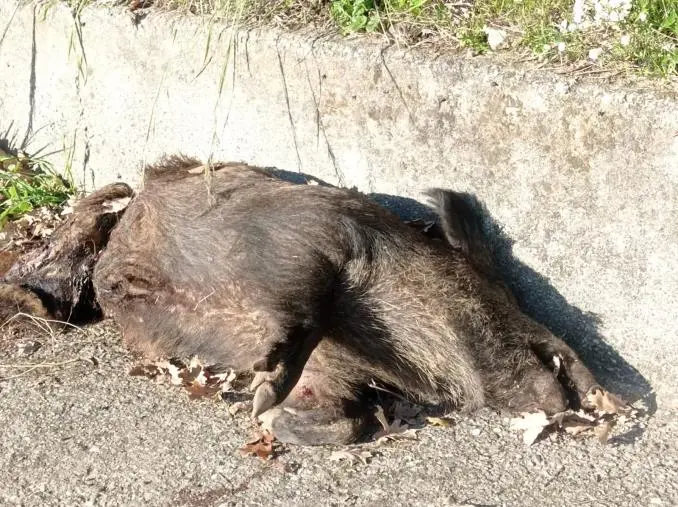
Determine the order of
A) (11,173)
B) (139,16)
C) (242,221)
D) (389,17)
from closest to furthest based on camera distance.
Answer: (242,221)
(389,17)
(139,16)
(11,173)

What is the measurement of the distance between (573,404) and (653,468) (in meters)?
0.54

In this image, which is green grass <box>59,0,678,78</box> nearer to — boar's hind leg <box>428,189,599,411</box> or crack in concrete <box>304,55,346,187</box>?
crack in concrete <box>304,55,346,187</box>

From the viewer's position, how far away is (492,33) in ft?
14.8

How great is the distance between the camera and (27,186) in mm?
5832

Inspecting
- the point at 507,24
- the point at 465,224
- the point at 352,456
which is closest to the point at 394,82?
the point at 507,24

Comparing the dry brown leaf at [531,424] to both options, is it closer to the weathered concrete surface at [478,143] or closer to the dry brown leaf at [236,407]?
the weathered concrete surface at [478,143]

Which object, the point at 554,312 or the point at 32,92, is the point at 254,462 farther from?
the point at 32,92

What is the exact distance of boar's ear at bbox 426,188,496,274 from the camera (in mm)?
4539

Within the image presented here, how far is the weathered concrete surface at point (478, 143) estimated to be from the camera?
4180 mm

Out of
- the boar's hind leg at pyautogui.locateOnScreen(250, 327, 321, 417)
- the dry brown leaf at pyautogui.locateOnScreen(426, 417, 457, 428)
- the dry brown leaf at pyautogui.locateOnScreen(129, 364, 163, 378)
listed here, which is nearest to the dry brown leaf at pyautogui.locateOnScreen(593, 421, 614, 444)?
the dry brown leaf at pyautogui.locateOnScreen(426, 417, 457, 428)

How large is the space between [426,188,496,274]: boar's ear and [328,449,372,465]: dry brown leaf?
3.36ft

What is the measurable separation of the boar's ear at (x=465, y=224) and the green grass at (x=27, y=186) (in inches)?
92.0

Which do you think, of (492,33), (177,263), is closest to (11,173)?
(177,263)

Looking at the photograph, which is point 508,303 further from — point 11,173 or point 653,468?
point 11,173
